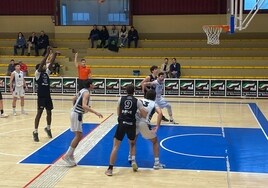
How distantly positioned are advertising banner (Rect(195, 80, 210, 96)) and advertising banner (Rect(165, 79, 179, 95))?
39.0 inches

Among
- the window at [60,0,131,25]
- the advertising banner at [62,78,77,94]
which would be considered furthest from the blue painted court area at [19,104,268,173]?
the window at [60,0,131,25]

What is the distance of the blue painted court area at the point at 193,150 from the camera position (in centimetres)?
852

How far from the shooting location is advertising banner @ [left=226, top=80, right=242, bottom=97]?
20.1 m

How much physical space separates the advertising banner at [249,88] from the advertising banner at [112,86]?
20.6ft

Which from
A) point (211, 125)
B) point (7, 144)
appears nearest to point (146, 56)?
point (211, 125)

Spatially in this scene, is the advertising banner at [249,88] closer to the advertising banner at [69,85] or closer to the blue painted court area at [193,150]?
the blue painted court area at [193,150]

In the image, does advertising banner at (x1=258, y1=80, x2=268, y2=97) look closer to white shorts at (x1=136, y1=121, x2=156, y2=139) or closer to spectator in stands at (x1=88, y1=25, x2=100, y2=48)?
spectator in stands at (x1=88, y1=25, x2=100, y2=48)

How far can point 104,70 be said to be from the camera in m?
23.1

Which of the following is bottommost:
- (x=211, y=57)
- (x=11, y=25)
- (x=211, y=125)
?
(x=211, y=125)

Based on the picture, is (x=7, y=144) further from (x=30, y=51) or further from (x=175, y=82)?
(x=30, y=51)

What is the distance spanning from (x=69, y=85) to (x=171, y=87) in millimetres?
5259

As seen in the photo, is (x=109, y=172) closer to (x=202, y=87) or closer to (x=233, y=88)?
(x=202, y=87)

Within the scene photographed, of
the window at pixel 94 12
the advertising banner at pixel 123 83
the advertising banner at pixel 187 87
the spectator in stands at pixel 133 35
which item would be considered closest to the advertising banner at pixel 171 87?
the advertising banner at pixel 187 87

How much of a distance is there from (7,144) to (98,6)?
60.6 feet
